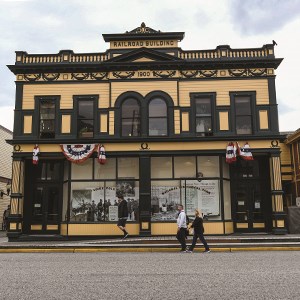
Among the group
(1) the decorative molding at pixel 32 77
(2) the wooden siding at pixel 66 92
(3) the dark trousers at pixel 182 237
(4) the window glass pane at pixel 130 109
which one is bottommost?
(3) the dark trousers at pixel 182 237

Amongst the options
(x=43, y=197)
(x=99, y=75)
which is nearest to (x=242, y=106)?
(x=99, y=75)

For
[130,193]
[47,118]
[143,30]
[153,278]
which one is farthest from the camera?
[143,30]

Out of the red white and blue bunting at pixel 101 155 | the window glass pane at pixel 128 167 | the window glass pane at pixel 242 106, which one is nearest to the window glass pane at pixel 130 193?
the window glass pane at pixel 128 167

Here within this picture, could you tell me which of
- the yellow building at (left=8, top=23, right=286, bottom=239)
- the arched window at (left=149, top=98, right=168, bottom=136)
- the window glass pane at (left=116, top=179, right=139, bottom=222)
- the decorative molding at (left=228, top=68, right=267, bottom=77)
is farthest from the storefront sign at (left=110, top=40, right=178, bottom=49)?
the window glass pane at (left=116, top=179, right=139, bottom=222)

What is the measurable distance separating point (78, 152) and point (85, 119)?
1.93 meters

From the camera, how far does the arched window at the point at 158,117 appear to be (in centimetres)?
2112

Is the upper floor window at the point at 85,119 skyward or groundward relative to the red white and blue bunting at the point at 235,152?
skyward

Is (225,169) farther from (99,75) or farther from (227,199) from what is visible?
(99,75)

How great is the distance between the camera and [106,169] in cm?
2103

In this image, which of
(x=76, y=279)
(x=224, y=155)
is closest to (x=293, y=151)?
(x=224, y=155)

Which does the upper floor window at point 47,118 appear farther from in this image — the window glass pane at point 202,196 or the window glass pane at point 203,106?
the window glass pane at point 203,106

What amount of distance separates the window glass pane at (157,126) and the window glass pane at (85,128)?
3.12 meters

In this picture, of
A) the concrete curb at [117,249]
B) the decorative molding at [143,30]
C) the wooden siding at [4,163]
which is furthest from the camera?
the wooden siding at [4,163]

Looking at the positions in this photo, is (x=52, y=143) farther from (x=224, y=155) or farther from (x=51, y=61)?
(x=224, y=155)
